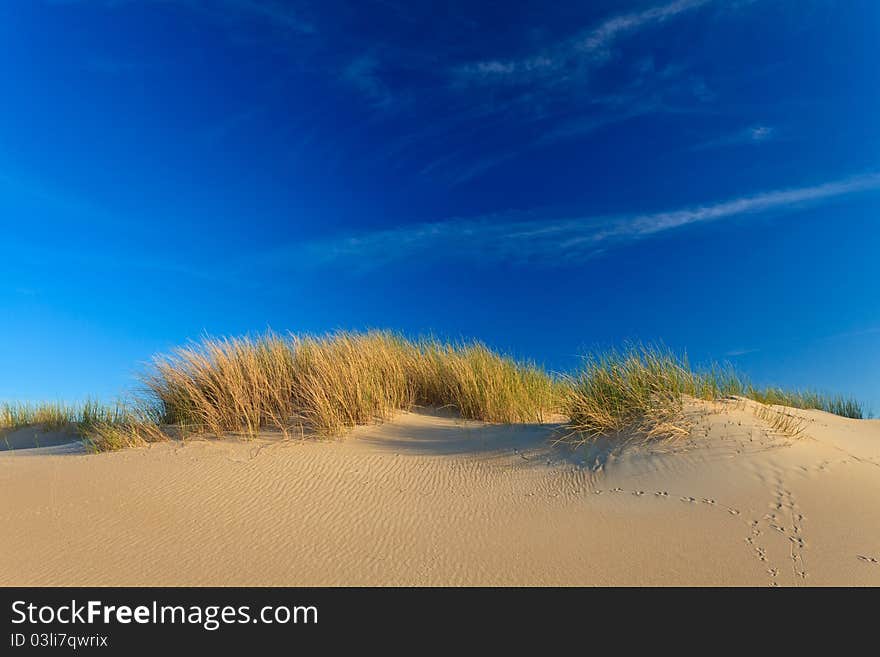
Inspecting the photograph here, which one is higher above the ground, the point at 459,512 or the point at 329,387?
the point at 329,387

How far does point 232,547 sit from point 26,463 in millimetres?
4088

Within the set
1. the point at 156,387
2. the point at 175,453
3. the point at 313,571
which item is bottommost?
the point at 313,571

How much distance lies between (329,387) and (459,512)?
317 centimetres

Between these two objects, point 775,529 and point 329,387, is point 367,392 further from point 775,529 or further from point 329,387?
point 775,529

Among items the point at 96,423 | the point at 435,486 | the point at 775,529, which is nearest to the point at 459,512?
the point at 435,486

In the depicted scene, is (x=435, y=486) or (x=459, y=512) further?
(x=435, y=486)

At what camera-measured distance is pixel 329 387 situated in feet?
24.7

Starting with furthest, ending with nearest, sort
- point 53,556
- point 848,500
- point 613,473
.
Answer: point 613,473 < point 848,500 < point 53,556

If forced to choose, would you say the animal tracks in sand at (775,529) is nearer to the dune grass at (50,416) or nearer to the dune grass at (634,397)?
the dune grass at (634,397)

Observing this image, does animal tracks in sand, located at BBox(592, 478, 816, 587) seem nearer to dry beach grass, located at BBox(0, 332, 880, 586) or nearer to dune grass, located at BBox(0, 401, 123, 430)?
dry beach grass, located at BBox(0, 332, 880, 586)

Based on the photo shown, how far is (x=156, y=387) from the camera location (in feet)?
27.9
